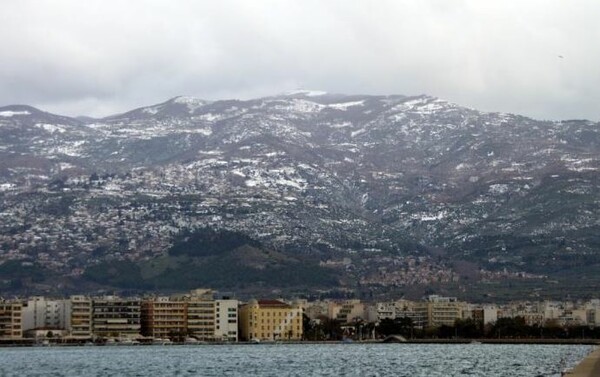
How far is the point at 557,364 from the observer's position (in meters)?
135

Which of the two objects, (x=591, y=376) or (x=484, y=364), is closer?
(x=591, y=376)

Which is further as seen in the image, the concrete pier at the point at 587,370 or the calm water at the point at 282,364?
the calm water at the point at 282,364

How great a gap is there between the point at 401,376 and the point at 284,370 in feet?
54.7

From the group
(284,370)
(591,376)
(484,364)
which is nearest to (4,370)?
(284,370)

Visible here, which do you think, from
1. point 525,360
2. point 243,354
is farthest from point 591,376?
point 243,354

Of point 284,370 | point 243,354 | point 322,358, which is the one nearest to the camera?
point 284,370

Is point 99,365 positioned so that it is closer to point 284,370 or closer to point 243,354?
point 284,370

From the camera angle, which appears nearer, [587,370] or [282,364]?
[587,370]

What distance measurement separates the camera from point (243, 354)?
178 meters

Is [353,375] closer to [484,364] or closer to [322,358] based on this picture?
[484,364]

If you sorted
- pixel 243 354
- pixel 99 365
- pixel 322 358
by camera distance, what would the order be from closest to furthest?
pixel 99 365
pixel 322 358
pixel 243 354

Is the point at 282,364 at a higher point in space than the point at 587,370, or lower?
higher

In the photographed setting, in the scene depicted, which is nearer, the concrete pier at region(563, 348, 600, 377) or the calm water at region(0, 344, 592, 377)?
the concrete pier at region(563, 348, 600, 377)

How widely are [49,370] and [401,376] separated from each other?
3448 centimetres
